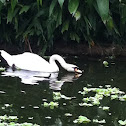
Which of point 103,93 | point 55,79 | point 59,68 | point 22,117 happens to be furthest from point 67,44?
point 22,117

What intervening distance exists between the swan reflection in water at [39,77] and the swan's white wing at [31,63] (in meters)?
0.16

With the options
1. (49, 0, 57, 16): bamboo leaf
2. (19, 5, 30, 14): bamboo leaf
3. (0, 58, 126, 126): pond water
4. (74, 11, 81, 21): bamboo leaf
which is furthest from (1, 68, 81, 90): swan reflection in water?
(19, 5, 30, 14): bamboo leaf

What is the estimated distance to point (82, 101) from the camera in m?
7.81

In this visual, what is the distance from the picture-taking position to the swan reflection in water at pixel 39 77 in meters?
9.15

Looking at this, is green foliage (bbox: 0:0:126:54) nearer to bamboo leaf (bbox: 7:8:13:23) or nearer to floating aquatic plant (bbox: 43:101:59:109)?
bamboo leaf (bbox: 7:8:13:23)

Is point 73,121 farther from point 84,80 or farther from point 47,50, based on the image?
point 47,50

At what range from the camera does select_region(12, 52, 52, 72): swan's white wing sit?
1046 centimetres

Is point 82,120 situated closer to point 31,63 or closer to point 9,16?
point 31,63

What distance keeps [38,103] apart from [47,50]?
15.8ft

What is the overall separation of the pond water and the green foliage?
3.76 feet

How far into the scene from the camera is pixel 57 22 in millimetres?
11109

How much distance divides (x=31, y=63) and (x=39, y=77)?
0.87m

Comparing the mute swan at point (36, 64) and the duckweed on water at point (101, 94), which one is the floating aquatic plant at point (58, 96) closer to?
the duckweed on water at point (101, 94)

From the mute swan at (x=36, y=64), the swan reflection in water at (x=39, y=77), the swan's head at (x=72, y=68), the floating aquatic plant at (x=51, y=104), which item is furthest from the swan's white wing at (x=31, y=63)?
the floating aquatic plant at (x=51, y=104)
